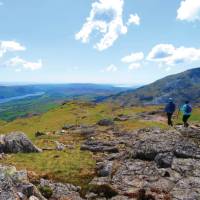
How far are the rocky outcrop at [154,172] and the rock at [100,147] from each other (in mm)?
2840

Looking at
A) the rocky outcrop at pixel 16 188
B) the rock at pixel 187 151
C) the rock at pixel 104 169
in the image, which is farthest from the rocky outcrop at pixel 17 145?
the rock at pixel 187 151

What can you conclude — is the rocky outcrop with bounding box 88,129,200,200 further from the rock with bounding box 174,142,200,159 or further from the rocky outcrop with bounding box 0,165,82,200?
the rocky outcrop with bounding box 0,165,82,200

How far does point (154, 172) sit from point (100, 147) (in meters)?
13.9

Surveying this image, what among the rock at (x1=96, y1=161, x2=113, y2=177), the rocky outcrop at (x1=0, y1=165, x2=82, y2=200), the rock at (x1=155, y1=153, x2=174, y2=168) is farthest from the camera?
the rock at (x1=155, y1=153, x2=174, y2=168)

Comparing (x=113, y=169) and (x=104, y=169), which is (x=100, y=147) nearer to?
(x=113, y=169)

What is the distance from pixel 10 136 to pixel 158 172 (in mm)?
19705

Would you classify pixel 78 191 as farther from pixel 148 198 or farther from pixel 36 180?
pixel 148 198

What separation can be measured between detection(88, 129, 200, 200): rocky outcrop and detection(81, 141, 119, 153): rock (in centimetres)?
284

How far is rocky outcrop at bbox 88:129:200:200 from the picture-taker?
2489 cm

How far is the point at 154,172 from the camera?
95.3 feet

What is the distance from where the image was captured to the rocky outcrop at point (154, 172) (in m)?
24.9

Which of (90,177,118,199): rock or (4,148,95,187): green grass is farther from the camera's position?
(4,148,95,187): green grass

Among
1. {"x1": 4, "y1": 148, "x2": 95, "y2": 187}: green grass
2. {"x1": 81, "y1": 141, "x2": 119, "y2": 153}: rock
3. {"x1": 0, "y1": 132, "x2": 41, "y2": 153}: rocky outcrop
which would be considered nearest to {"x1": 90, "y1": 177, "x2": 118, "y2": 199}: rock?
{"x1": 4, "y1": 148, "x2": 95, "y2": 187}: green grass

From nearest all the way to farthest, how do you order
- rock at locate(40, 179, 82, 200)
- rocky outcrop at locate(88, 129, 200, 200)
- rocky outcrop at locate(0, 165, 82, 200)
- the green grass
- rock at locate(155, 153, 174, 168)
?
1. rocky outcrop at locate(0, 165, 82, 200)
2. rocky outcrop at locate(88, 129, 200, 200)
3. rock at locate(40, 179, 82, 200)
4. the green grass
5. rock at locate(155, 153, 174, 168)
